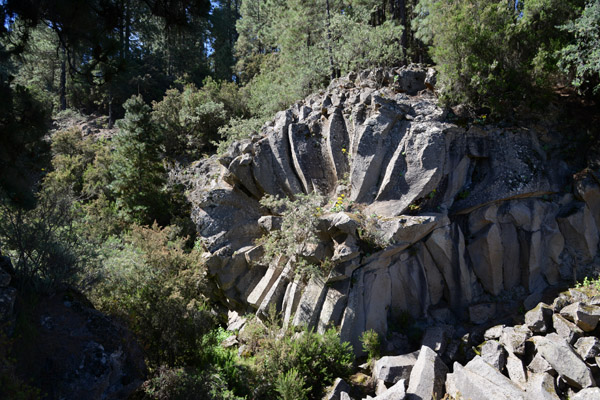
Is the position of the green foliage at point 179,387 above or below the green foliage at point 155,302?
below

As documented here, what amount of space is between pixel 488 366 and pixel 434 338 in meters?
1.68

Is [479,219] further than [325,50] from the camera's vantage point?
No

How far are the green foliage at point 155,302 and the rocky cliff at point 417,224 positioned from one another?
2.39 meters

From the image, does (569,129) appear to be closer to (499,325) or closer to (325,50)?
(499,325)

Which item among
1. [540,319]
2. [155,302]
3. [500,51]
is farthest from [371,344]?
[500,51]

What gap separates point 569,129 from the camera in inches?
451

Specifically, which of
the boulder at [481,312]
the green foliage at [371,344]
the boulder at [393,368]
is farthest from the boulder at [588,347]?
the green foliage at [371,344]

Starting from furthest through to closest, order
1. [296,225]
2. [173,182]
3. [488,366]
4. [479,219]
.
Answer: [173,182] < [479,219] < [296,225] < [488,366]

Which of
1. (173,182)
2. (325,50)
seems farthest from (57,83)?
(325,50)

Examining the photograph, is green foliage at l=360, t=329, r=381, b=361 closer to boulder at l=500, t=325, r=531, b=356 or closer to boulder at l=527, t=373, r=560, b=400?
boulder at l=500, t=325, r=531, b=356

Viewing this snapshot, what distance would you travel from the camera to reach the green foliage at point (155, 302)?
26.8ft

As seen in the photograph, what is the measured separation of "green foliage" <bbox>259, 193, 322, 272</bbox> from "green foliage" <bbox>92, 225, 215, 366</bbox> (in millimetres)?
2469

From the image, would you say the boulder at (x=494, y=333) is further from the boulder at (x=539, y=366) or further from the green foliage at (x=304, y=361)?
the green foliage at (x=304, y=361)

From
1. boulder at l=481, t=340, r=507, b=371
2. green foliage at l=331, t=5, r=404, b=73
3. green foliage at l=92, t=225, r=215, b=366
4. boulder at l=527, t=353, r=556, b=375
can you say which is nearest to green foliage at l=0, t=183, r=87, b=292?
green foliage at l=92, t=225, r=215, b=366
